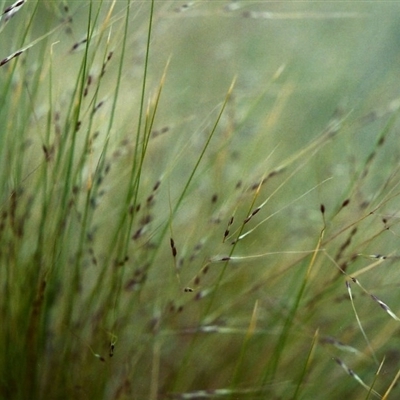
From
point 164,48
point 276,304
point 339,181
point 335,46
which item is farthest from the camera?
point 335,46

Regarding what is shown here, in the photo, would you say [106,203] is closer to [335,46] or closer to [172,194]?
[172,194]

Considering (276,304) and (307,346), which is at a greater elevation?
(276,304)

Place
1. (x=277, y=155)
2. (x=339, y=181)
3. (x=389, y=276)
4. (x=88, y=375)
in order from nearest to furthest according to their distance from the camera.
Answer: (x=88, y=375), (x=389, y=276), (x=277, y=155), (x=339, y=181)

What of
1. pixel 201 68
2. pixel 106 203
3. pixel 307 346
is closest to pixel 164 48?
pixel 201 68

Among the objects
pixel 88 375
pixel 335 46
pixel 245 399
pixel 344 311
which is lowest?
pixel 335 46

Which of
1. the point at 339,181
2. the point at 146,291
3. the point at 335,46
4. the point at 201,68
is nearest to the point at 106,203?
the point at 146,291

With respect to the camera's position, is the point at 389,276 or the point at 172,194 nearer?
the point at 389,276
